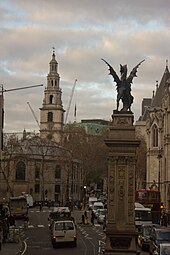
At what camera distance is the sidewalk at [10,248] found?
37.2m

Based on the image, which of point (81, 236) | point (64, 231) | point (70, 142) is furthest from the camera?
point (70, 142)

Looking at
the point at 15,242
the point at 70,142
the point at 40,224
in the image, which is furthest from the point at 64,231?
the point at 70,142

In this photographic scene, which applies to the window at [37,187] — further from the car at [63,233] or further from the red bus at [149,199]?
the car at [63,233]

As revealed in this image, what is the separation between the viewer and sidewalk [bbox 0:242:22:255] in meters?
37.2

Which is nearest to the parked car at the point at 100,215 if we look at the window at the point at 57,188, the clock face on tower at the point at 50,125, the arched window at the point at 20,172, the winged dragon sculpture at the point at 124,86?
the winged dragon sculpture at the point at 124,86

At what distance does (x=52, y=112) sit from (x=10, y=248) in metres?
134

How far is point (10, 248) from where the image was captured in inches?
1558

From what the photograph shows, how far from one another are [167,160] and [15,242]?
39338mm

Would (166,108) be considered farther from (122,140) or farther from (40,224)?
(122,140)

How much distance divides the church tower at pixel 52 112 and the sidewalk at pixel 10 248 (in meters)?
124

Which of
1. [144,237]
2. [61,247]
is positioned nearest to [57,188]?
[61,247]

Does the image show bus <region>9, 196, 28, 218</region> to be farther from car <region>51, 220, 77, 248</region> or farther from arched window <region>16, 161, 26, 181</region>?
arched window <region>16, 161, 26, 181</region>

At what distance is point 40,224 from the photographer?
2500 inches

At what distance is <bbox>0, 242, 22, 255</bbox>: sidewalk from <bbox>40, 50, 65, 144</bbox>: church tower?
124 meters
